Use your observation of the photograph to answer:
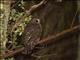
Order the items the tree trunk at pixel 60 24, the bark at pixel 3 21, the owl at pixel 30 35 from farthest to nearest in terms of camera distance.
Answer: the tree trunk at pixel 60 24 → the owl at pixel 30 35 → the bark at pixel 3 21

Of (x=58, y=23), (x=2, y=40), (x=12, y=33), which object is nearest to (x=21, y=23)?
(x=12, y=33)

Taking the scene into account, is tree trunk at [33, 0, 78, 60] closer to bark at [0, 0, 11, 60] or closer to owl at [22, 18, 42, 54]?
owl at [22, 18, 42, 54]

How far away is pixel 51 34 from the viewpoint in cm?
332

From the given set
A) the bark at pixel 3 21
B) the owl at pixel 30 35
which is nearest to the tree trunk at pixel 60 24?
the owl at pixel 30 35

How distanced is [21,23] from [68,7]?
120 cm

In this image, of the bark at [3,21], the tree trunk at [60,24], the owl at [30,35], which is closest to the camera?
the bark at [3,21]

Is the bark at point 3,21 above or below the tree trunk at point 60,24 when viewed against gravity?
above

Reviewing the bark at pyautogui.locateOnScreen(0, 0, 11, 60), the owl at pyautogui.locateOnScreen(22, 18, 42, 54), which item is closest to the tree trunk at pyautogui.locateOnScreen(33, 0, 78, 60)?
the owl at pyautogui.locateOnScreen(22, 18, 42, 54)

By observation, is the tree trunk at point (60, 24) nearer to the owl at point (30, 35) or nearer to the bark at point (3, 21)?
the owl at point (30, 35)

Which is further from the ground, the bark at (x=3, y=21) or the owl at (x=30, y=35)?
the bark at (x=3, y=21)

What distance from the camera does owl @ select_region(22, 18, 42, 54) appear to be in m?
2.45

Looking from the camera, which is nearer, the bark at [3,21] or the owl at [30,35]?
the bark at [3,21]

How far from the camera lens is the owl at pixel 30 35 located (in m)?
2.45

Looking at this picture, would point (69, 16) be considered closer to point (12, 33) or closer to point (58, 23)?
point (58, 23)
